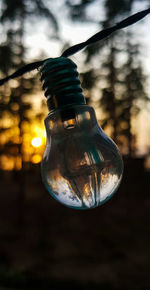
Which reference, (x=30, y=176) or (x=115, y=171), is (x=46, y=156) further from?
(x=30, y=176)

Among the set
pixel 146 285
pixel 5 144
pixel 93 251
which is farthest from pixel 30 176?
pixel 146 285

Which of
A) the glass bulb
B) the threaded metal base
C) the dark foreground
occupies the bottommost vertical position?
the dark foreground

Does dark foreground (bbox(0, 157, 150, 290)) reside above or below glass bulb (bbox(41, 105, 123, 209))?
below

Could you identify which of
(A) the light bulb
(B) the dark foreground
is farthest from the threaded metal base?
(B) the dark foreground

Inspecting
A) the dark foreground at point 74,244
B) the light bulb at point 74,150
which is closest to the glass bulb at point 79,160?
the light bulb at point 74,150

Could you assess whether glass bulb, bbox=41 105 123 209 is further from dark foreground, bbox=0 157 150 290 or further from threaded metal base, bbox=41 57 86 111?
dark foreground, bbox=0 157 150 290
